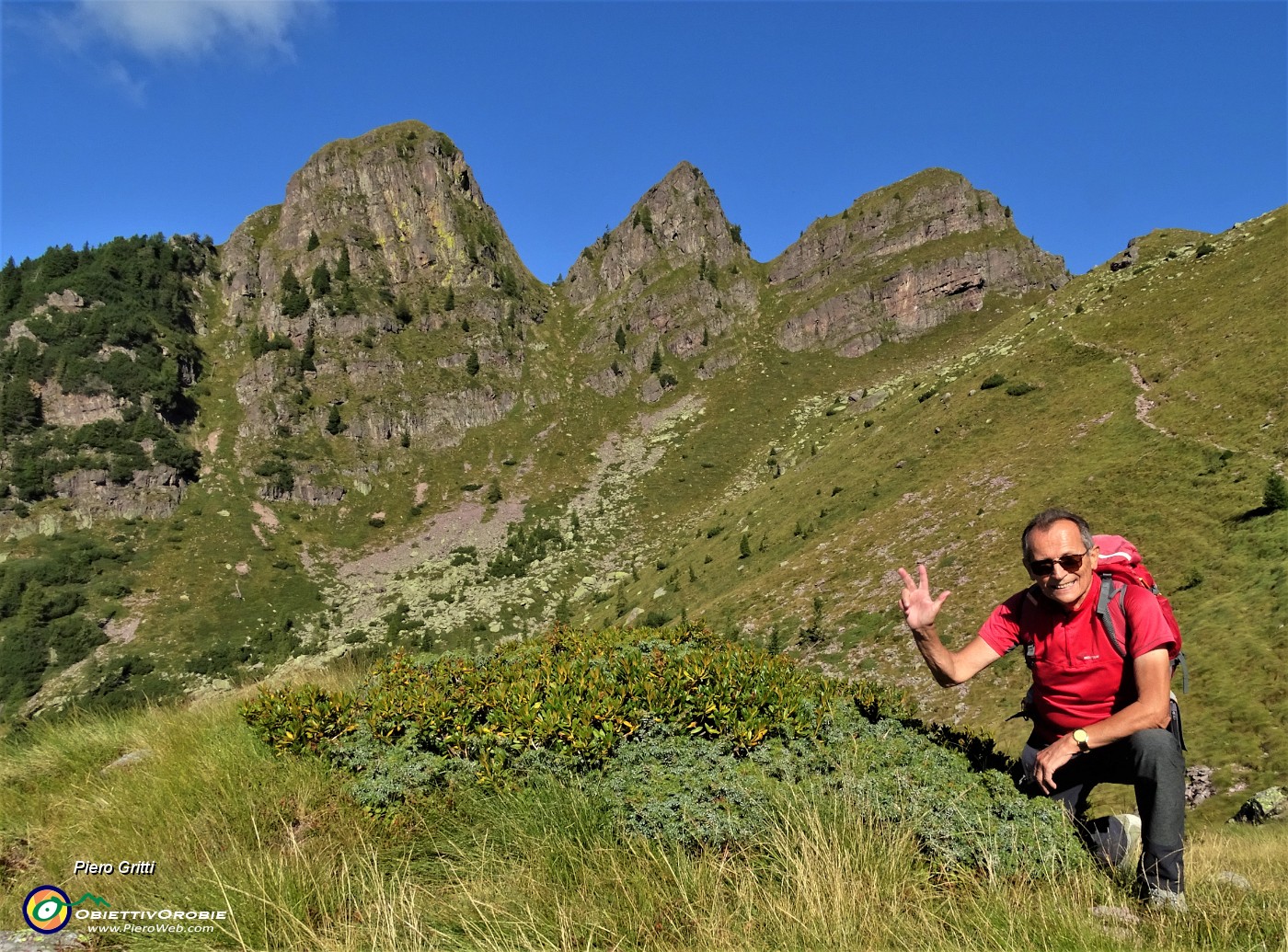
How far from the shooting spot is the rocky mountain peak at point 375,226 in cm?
12775

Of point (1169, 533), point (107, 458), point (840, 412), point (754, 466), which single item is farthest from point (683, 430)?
point (107, 458)

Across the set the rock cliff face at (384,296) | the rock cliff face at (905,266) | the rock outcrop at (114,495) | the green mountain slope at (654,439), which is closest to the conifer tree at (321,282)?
the rock cliff face at (384,296)

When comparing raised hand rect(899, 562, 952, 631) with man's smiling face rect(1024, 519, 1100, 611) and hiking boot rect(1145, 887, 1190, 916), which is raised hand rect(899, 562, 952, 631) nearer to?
man's smiling face rect(1024, 519, 1100, 611)

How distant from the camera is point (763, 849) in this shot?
439 centimetres

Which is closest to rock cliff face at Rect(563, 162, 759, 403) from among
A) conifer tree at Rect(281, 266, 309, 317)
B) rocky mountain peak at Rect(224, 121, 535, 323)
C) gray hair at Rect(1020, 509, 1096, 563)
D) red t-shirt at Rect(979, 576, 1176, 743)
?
rocky mountain peak at Rect(224, 121, 535, 323)

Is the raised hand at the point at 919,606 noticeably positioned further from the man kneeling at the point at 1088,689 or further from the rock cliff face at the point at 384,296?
the rock cliff face at the point at 384,296

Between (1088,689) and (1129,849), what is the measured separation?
1.14 metres

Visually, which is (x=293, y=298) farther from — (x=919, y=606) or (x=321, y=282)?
(x=919, y=606)

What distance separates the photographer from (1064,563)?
14.8 feet

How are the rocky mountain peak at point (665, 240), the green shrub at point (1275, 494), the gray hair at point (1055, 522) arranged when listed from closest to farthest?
the gray hair at point (1055, 522)
the green shrub at point (1275, 494)
the rocky mountain peak at point (665, 240)

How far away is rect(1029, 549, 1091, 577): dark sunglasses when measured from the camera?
4.46 m

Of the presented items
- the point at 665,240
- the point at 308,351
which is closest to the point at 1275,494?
the point at 308,351

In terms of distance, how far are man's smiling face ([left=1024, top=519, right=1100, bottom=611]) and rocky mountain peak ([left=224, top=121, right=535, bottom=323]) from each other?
14157 centimetres

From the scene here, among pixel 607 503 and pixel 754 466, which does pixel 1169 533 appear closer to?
pixel 754 466
